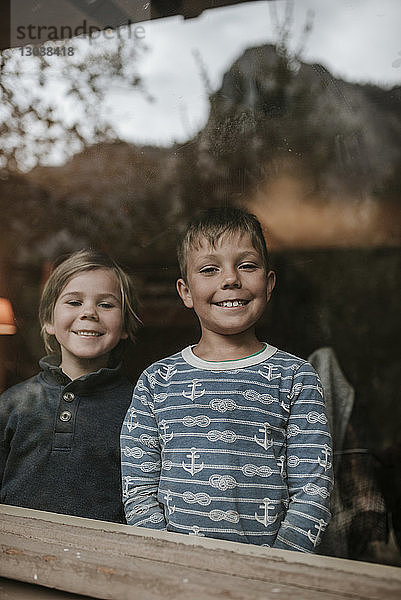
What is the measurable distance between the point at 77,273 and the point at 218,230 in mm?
432

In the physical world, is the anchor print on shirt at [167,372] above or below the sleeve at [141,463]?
above

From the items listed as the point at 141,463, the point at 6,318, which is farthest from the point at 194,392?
the point at 6,318

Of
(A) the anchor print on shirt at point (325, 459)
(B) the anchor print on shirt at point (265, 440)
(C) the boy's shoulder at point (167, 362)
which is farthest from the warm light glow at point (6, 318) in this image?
(A) the anchor print on shirt at point (325, 459)

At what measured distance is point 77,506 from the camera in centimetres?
144

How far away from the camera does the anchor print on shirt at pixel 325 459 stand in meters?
1.24

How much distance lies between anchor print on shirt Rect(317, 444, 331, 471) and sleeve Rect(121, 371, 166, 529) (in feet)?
1.14

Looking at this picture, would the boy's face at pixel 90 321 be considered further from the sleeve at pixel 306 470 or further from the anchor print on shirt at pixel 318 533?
the anchor print on shirt at pixel 318 533

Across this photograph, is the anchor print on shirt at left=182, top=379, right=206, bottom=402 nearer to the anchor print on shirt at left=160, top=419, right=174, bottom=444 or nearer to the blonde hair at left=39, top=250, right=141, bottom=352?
the anchor print on shirt at left=160, top=419, right=174, bottom=444

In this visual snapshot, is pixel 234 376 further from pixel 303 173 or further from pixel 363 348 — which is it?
pixel 363 348

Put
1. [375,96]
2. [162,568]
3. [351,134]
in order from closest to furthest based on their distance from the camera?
[162,568], [375,96], [351,134]

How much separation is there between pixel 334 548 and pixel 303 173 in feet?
5.41

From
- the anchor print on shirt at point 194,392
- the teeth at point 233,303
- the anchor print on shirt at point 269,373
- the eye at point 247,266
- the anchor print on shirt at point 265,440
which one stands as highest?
the eye at point 247,266

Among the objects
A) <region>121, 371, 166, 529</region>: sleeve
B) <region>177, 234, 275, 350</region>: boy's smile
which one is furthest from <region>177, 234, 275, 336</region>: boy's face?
<region>121, 371, 166, 529</region>: sleeve

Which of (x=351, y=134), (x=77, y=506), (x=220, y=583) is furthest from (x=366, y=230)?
(x=220, y=583)
